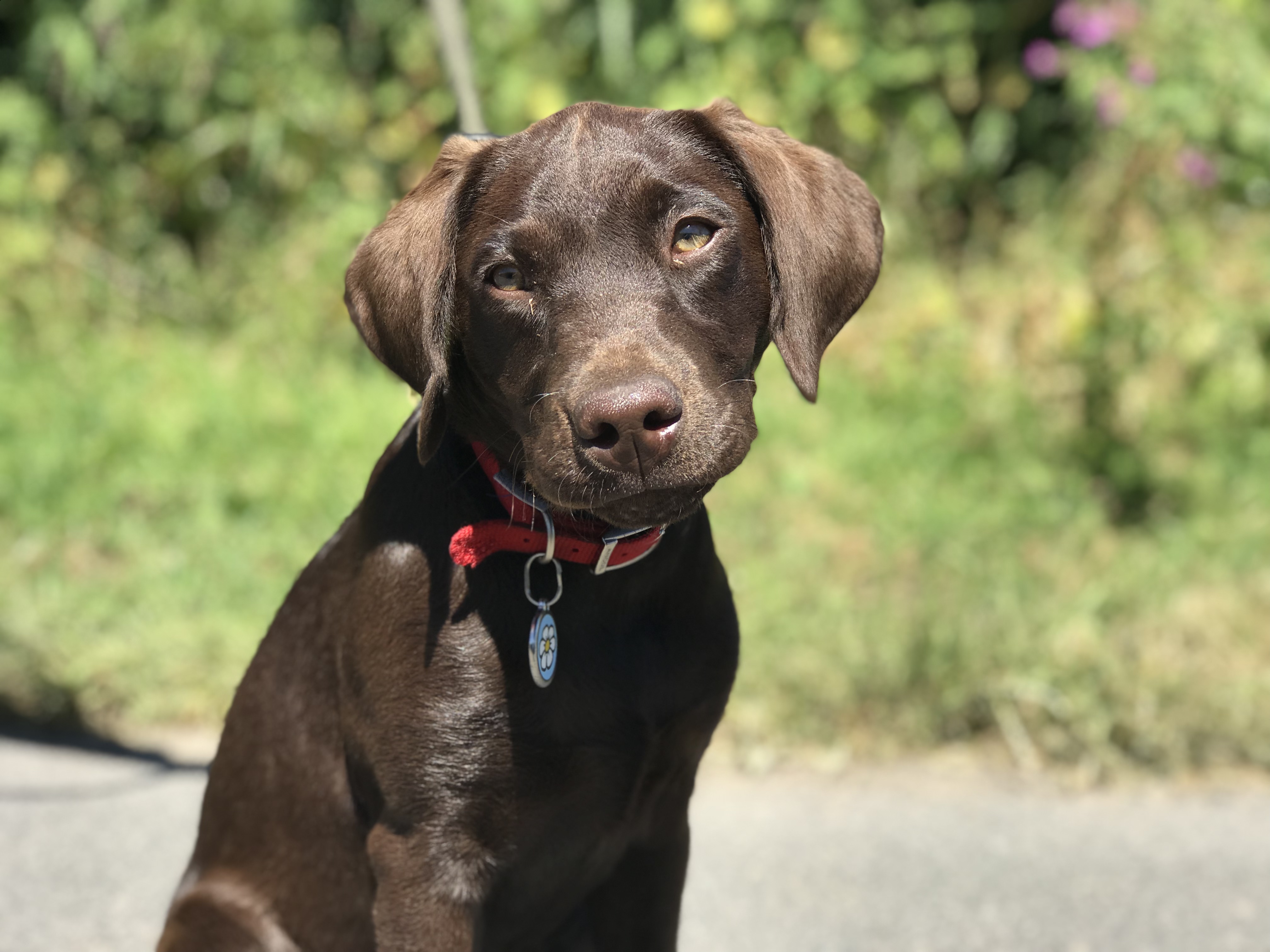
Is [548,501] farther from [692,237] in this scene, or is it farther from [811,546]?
[811,546]

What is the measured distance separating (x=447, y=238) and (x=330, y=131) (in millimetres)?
4353

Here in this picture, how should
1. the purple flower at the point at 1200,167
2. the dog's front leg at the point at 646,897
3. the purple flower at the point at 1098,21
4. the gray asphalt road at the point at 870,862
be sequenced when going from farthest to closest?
the purple flower at the point at 1098,21 < the purple flower at the point at 1200,167 < the gray asphalt road at the point at 870,862 < the dog's front leg at the point at 646,897

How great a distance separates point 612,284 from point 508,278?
0.52ft

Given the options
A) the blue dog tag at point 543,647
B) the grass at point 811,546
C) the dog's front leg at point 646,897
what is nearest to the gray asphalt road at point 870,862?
the grass at point 811,546

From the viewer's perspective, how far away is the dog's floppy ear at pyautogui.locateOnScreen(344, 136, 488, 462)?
197 centimetres

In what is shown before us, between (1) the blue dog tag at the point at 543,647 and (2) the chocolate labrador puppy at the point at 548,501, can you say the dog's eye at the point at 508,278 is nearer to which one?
(2) the chocolate labrador puppy at the point at 548,501

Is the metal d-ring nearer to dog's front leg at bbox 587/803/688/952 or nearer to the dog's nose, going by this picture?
the dog's nose

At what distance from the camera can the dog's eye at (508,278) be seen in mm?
1979

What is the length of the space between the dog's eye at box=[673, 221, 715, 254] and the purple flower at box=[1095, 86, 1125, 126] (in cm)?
346

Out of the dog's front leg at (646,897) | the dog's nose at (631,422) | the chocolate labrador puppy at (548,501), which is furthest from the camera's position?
the dog's front leg at (646,897)

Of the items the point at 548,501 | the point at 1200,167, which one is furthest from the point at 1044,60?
the point at 548,501

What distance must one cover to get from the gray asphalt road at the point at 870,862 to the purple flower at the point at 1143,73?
96.9 inches

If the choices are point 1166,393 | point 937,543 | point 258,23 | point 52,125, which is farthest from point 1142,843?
point 52,125

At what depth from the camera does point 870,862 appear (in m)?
3.29
